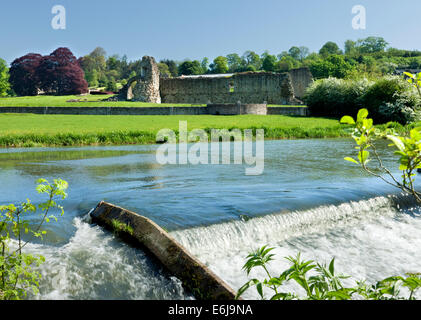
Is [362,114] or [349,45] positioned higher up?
[349,45]

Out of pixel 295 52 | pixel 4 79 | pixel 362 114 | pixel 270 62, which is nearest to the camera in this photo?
pixel 362 114

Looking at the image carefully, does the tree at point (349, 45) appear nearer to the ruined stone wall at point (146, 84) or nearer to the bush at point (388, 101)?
the ruined stone wall at point (146, 84)

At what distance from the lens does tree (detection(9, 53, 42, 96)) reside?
70.2 meters

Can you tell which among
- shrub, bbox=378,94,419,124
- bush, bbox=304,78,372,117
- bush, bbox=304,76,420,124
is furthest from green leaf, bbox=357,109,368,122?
bush, bbox=304,78,372,117

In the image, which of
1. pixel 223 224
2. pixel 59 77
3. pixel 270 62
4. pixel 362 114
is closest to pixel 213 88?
pixel 59 77

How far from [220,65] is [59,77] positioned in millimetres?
63263

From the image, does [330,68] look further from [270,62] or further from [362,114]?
[362,114]

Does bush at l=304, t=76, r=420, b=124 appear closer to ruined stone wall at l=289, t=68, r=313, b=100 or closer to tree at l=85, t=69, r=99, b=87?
ruined stone wall at l=289, t=68, r=313, b=100

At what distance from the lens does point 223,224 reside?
603 cm

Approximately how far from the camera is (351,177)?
10711 mm

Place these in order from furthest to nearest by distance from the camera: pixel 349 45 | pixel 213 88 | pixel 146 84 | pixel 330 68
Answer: pixel 349 45 < pixel 330 68 < pixel 213 88 < pixel 146 84

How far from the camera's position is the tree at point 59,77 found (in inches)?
2758
